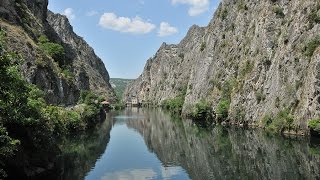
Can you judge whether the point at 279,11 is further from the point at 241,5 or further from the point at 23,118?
the point at 23,118

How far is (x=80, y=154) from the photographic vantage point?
58938 millimetres

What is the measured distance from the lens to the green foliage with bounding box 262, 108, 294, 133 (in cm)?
7544

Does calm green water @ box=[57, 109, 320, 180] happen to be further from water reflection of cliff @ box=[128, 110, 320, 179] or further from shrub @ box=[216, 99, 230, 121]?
shrub @ box=[216, 99, 230, 121]

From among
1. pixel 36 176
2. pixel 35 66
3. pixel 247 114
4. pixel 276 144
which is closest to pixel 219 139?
pixel 276 144

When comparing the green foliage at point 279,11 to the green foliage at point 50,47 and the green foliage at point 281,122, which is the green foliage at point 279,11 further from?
the green foliage at point 50,47

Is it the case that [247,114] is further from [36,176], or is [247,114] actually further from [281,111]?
[36,176]

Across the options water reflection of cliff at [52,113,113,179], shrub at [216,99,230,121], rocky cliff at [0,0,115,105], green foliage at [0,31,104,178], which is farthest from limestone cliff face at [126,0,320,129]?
green foliage at [0,31,104,178]

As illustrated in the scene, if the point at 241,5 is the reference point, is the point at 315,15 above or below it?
below

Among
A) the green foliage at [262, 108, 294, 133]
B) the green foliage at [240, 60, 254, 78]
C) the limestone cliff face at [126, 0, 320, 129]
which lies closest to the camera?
the green foliage at [262, 108, 294, 133]

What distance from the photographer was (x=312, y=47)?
76938 millimetres

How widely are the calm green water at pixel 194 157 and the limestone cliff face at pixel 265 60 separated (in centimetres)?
903

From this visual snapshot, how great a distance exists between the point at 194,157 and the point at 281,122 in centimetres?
2616

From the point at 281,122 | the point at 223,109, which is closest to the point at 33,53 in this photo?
the point at 223,109

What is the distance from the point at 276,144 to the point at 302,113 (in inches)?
406
